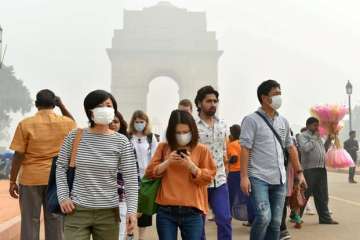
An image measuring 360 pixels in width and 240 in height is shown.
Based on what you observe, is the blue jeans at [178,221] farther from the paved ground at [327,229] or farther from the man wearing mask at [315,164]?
the man wearing mask at [315,164]

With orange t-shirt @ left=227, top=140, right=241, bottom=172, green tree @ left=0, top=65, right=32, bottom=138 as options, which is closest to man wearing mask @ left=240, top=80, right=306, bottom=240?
orange t-shirt @ left=227, top=140, right=241, bottom=172

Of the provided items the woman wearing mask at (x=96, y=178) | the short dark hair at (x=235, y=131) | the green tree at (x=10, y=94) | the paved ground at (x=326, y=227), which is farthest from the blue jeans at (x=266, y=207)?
the green tree at (x=10, y=94)

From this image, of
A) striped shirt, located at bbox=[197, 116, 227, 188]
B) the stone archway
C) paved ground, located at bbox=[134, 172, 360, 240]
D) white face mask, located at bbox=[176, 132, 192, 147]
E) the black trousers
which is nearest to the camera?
white face mask, located at bbox=[176, 132, 192, 147]

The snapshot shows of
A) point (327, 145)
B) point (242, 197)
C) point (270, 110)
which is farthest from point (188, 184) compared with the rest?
point (327, 145)

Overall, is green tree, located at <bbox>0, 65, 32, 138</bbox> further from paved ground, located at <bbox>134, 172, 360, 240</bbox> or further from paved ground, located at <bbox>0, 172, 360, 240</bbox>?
paved ground, located at <bbox>134, 172, 360, 240</bbox>

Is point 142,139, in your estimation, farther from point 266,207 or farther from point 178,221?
point 178,221

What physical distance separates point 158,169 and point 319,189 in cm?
505

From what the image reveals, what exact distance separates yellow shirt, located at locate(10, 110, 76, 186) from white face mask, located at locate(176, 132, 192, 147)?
1.69 m

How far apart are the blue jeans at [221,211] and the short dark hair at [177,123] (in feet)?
3.89

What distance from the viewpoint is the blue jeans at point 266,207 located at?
4.97 m

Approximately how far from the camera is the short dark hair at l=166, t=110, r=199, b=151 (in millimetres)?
3930

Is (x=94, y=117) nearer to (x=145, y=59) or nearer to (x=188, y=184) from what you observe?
(x=188, y=184)

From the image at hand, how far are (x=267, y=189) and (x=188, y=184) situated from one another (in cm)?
138

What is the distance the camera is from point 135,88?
50156mm
